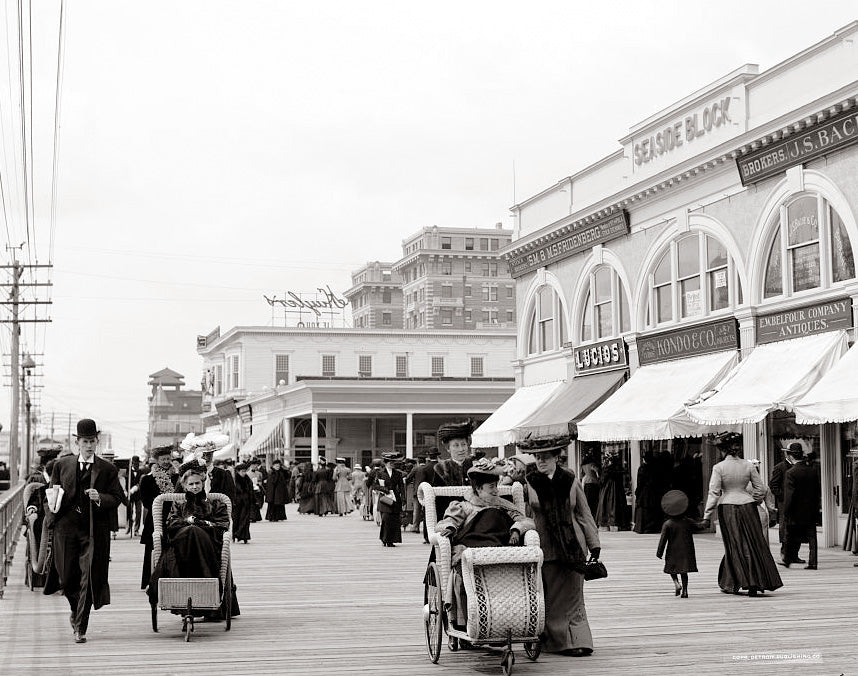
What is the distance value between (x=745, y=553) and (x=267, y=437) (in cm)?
4932

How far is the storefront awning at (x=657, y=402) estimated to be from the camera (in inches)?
952

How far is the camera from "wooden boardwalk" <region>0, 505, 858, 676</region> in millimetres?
9523

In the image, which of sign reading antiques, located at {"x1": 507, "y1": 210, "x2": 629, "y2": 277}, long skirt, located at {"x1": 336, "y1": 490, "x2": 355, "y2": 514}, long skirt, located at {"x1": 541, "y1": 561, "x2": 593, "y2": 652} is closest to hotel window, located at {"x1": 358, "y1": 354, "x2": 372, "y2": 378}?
long skirt, located at {"x1": 336, "y1": 490, "x2": 355, "y2": 514}

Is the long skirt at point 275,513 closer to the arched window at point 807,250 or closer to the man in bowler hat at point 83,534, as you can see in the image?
the arched window at point 807,250

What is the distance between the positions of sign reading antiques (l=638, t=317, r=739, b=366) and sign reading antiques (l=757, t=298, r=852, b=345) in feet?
3.49

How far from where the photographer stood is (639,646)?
34.4 ft

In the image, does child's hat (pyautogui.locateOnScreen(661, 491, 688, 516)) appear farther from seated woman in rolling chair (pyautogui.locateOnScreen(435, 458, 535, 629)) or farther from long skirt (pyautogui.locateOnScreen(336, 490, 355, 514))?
long skirt (pyautogui.locateOnScreen(336, 490, 355, 514))

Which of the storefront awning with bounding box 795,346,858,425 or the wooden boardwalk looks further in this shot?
the storefront awning with bounding box 795,346,858,425

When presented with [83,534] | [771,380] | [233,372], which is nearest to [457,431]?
[83,534]

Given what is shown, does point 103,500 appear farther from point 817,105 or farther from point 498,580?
point 817,105

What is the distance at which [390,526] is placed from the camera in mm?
24281

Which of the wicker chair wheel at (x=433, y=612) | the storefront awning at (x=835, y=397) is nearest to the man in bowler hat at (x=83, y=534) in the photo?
the wicker chair wheel at (x=433, y=612)

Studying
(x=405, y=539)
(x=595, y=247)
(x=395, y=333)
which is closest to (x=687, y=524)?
(x=405, y=539)

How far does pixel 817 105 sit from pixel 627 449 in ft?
33.8
